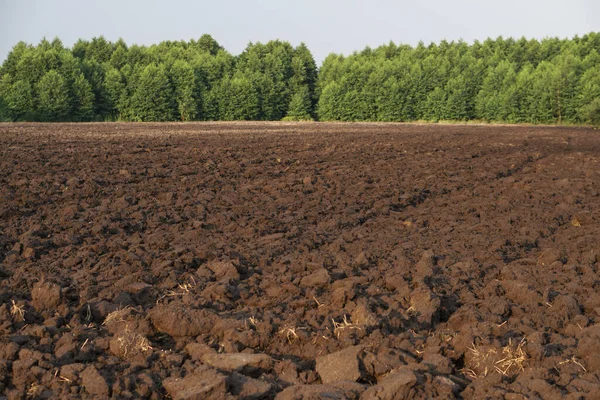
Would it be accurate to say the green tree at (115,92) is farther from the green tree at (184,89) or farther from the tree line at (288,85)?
the green tree at (184,89)

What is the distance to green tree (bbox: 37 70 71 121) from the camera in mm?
44250

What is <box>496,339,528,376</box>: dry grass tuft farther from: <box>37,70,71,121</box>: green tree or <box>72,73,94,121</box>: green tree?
<box>72,73,94,121</box>: green tree

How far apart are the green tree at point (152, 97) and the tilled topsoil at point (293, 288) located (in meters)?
40.2

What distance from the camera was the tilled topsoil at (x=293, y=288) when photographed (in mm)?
3549

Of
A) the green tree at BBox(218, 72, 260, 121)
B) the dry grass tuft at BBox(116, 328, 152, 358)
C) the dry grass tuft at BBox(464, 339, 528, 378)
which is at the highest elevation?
the green tree at BBox(218, 72, 260, 121)

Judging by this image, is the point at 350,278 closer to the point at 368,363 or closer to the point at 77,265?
the point at 368,363

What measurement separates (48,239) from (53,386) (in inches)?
133

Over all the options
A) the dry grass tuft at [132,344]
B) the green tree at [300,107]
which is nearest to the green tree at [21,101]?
the green tree at [300,107]

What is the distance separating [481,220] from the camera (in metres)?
7.87

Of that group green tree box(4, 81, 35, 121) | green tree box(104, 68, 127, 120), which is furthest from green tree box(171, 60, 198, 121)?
green tree box(4, 81, 35, 121)

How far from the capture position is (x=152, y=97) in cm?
4978

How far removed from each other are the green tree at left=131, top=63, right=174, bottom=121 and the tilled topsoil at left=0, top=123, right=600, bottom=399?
40.2 meters

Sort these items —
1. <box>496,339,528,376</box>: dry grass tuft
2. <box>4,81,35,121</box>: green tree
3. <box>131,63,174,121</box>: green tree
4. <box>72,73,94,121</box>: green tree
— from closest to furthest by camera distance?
<box>496,339,528,376</box>: dry grass tuft → <box>4,81,35,121</box>: green tree → <box>72,73,94,121</box>: green tree → <box>131,63,174,121</box>: green tree

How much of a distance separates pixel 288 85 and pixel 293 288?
57.7m
